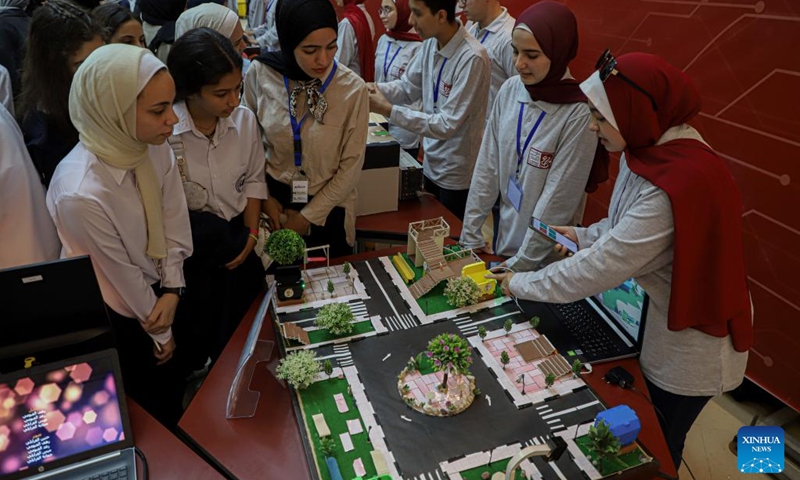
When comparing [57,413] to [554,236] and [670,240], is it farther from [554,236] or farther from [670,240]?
[670,240]

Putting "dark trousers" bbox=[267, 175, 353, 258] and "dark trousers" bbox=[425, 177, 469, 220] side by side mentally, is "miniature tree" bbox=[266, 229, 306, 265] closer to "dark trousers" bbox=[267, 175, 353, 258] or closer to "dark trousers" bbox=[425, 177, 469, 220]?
"dark trousers" bbox=[267, 175, 353, 258]

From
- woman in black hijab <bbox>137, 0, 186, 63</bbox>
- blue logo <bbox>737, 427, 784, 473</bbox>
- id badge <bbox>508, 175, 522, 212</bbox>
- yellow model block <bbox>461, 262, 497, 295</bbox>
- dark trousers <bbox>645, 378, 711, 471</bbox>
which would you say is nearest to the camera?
dark trousers <bbox>645, 378, 711, 471</bbox>

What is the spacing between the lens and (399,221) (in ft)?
9.16

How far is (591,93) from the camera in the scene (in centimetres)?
170

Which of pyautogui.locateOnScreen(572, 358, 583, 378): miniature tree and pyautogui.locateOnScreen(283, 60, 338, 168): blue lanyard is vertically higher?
pyautogui.locateOnScreen(283, 60, 338, 168): blue lanyard

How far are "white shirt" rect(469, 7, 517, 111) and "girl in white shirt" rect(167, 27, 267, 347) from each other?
189cm

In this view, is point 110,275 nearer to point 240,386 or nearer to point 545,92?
point 240,386

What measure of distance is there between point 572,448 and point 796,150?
196 cm

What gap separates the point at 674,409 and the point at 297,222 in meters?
1.69

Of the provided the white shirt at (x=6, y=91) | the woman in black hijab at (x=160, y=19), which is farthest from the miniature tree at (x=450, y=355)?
the woman in black hijab at (x=160, y=19)

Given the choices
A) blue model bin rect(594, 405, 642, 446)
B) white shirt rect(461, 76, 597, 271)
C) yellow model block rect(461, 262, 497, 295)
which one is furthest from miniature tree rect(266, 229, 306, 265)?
blue model bin rect(594, 405, 642, 446)

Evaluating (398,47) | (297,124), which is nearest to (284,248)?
(297,124)

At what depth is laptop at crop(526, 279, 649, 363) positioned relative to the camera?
1853mm

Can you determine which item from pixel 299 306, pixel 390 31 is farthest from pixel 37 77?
pixel 390 31
